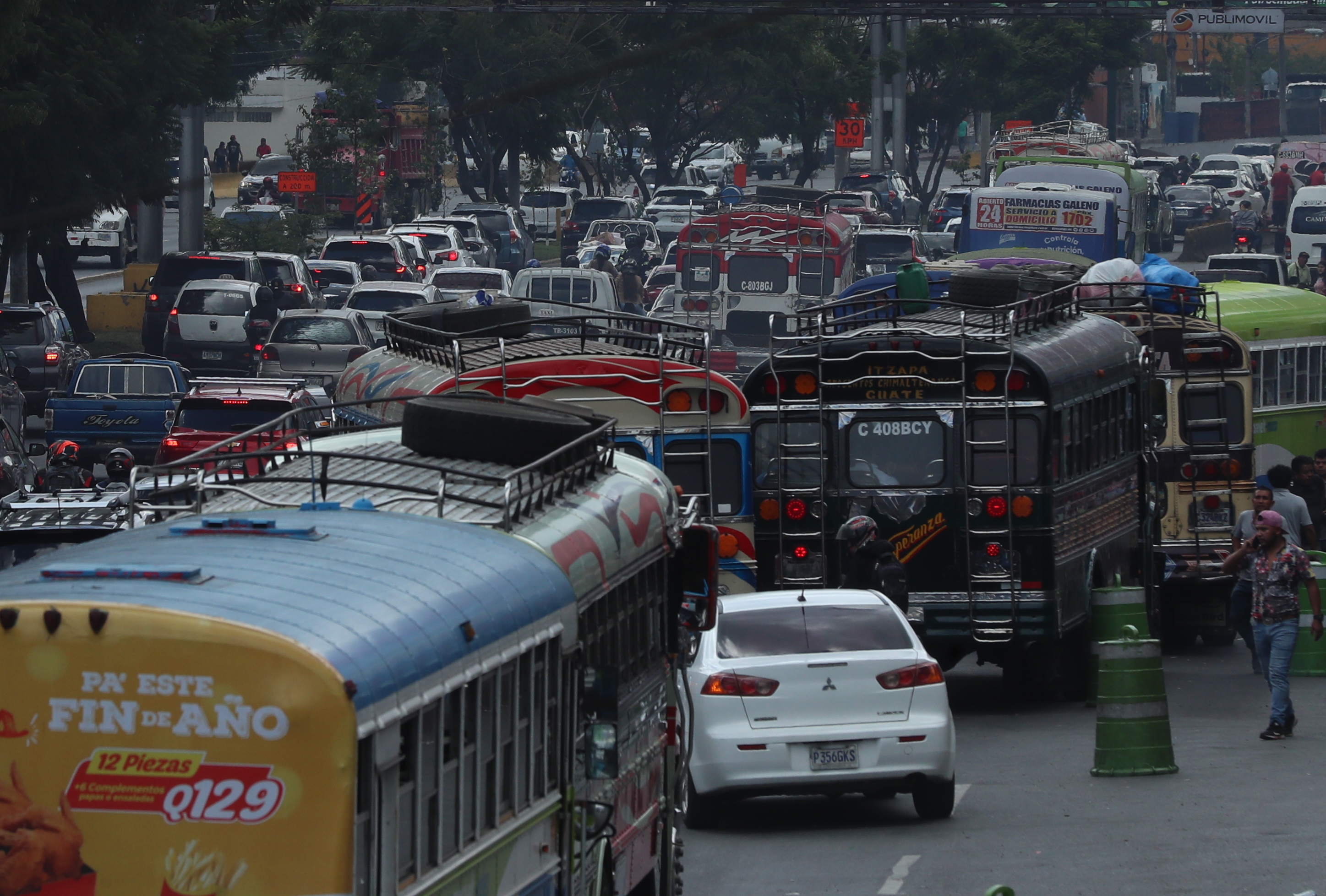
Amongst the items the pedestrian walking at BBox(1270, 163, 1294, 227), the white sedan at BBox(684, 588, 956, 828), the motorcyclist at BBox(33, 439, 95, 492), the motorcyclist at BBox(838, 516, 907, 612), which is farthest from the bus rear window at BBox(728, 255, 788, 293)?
the pedestrian walking at BBox(1270, 163, 1294, 227)

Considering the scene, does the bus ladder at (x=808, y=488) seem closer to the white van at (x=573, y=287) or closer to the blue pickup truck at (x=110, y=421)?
the blue pickup truck at (x=110, y=421)

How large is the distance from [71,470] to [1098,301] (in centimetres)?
947

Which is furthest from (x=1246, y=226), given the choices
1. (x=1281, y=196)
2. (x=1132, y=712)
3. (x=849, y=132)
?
(x=1132, y=712)

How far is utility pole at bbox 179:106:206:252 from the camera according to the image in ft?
139

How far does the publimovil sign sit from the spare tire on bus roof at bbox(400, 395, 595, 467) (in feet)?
170

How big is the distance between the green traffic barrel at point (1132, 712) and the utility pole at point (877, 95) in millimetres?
51963

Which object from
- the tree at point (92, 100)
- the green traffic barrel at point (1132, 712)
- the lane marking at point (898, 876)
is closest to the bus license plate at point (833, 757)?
the lane marking at point (898, 876)

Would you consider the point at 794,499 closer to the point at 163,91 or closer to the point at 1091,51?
the point at 163,91

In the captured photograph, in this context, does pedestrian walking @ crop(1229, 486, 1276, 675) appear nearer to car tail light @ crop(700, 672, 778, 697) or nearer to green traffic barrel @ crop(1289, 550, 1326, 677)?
green traffic barrel @ crop(1289, 550, 1326, 677)

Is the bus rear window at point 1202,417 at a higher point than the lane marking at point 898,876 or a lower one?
higher

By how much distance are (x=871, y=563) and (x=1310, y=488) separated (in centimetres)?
799

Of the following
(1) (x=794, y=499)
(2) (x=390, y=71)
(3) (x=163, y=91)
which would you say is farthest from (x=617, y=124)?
(1) (x=794, y=499)

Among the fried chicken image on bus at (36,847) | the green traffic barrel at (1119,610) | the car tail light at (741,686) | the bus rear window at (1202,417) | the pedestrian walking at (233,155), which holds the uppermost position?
the pedestrian walking at (233,155)

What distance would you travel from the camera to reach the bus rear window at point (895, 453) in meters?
15.0
